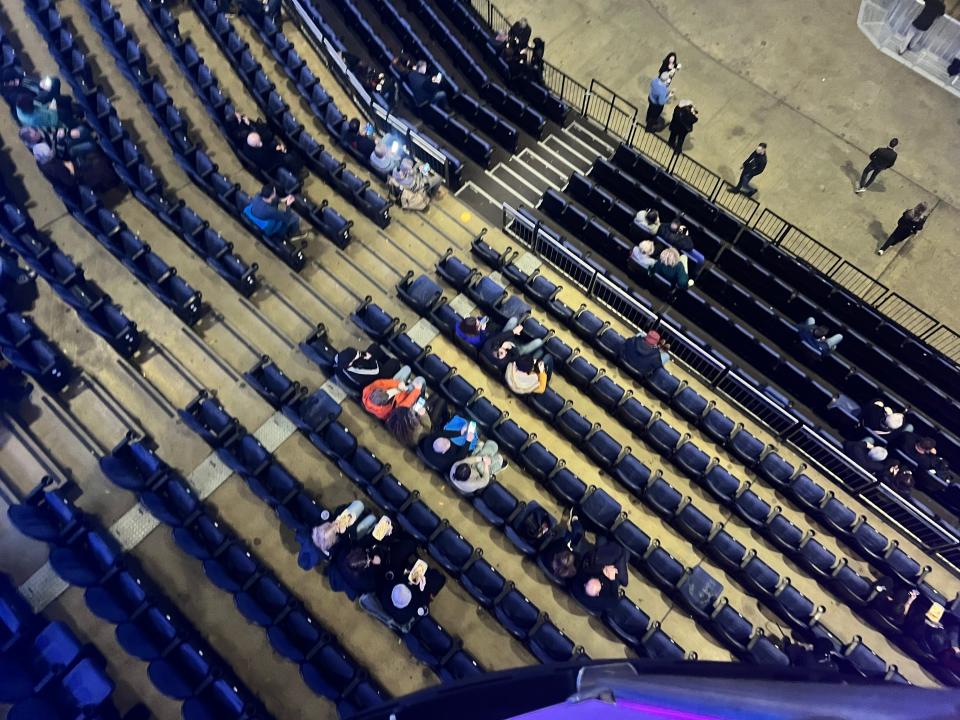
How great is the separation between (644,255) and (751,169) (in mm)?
2962

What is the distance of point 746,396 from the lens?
27.2ft

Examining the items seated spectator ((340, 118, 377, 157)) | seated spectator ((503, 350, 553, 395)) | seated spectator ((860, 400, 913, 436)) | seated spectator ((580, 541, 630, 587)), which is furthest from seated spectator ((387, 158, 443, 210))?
seated spectator ((860, 400, 913, 436))

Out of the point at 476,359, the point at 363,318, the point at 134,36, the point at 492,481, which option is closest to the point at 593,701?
the point at 492,481

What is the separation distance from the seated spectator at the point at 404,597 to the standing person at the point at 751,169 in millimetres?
8161

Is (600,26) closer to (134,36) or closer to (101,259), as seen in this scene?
(134,36)

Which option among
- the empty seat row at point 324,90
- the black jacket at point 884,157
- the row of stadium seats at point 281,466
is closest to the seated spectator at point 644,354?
the row of stadium seats at point 281,466

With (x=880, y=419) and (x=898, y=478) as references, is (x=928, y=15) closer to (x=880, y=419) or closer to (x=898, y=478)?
(x=880, y=419)

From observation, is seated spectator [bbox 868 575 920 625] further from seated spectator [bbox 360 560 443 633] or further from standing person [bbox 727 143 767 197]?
standing person [bbox 727 143 767 197]

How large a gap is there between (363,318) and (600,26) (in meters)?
8.71

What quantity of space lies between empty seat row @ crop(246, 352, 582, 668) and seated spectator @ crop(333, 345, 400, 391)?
289 mm

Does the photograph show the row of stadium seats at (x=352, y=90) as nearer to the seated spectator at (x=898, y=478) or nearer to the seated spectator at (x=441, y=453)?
the seated spectator at (x=441, y=453)

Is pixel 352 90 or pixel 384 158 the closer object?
pixel 384 158

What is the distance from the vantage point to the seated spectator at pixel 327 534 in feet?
22.4

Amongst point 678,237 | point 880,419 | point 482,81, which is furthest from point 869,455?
point 482,81
